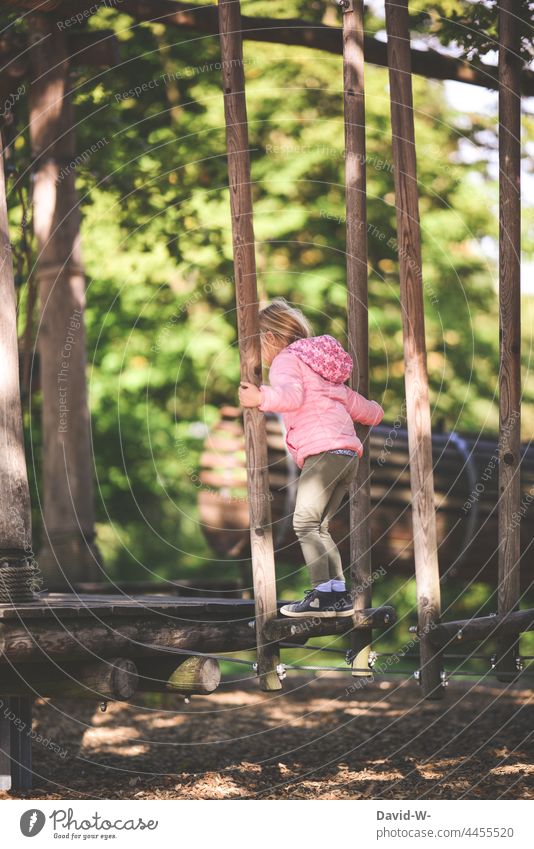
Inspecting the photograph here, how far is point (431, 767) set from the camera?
7.77m

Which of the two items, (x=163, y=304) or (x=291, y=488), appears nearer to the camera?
(x=291, y=488)

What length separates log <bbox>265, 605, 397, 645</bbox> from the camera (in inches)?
224

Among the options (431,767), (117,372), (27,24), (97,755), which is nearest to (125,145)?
(27,24)

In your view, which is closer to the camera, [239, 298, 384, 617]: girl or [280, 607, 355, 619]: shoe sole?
[280, 607, 355, 619]: shoe sole

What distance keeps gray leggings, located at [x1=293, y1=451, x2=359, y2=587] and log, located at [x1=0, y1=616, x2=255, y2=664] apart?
26.5 inches

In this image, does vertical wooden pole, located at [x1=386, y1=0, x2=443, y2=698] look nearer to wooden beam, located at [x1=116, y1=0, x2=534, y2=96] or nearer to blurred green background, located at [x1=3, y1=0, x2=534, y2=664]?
wooden beam, located at [x1=116, y1=0, x2=534, y2=96]

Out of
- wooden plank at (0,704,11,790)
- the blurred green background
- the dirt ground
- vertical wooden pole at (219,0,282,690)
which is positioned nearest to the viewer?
vertical wooden pole at (219,0,282,690)

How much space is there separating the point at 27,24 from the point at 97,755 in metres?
5.84

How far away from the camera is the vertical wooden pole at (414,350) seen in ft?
19.4

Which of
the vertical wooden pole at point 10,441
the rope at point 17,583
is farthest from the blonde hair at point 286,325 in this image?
the rope at point 17,583

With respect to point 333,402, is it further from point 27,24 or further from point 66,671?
point 27,24

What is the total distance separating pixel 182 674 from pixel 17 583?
1.04 meters

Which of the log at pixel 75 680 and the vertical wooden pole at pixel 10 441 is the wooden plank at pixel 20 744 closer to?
the log at pixel 75 680

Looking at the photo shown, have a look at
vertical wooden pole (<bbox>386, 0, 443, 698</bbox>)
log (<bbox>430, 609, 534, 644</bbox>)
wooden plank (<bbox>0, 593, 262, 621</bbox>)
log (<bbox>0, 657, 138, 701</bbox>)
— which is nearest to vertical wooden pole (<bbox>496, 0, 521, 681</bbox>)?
log (<bbox>430, 609, 534, 644</bbox>)
